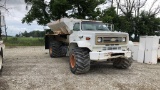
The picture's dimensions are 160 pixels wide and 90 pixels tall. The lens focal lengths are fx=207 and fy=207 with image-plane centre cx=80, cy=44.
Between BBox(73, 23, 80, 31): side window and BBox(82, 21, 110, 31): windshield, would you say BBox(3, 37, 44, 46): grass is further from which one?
BBox(82, 21, 110, 31): windshield

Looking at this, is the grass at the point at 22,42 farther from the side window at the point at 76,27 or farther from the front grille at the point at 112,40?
the front grille at the point at 112,40

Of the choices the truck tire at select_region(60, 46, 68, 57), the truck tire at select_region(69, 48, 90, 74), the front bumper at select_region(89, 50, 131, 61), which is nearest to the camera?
the front bumper at select_region(89, 50, 131, 61)

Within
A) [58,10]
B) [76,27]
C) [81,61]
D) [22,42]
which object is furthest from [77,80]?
[22,42]

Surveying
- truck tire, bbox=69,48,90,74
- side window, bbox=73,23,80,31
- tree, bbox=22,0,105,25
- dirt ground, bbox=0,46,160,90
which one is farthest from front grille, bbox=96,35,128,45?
tree, bbox=22,0,105,25

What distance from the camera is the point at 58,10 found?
25281mm

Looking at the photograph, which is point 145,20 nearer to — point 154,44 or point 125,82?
point 154,44

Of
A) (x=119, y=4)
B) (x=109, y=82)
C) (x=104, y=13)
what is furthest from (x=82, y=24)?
(x=119, y=4)

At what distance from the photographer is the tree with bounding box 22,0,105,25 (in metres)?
25.6

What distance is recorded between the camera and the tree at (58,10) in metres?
25.6

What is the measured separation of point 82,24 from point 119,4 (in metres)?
33.7

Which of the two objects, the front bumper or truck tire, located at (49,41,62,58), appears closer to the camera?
the front bumper

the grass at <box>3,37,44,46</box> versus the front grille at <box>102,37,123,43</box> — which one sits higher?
the front grille at <box>102,37,123,43</box>

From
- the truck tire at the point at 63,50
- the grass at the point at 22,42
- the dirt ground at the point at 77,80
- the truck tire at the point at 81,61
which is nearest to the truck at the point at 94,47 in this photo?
the truck tire at the point at 81,61

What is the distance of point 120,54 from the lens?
7.73 metres
